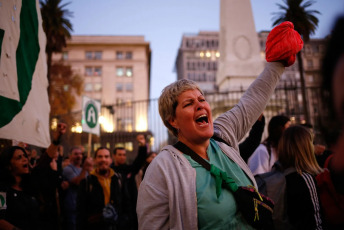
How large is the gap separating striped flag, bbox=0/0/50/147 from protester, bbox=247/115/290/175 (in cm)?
264

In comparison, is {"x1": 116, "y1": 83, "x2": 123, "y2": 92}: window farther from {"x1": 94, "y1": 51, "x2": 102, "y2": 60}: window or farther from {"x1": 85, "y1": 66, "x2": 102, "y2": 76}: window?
{"x1": 94, "y1": 51, "x2": 102, "y2": 60}: window

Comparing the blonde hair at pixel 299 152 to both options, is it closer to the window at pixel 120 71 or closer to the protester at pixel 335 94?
the protester at pixel 335 94

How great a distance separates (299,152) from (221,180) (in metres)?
1.29

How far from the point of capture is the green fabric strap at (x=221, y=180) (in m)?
1.55

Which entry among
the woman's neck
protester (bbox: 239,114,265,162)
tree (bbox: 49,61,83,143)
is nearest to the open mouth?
the woman's neck

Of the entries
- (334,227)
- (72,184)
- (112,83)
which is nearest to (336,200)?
(334,227)

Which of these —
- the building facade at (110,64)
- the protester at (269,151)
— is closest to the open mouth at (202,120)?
the protester at (269,151)

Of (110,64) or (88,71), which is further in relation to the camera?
(110,64)

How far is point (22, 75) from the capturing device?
9.59 feet

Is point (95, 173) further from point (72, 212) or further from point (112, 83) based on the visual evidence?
point (112, 83)

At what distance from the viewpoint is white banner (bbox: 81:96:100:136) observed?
604 cm

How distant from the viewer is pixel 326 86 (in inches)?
25.2

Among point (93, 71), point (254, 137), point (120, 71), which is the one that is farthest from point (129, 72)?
point (254, 137)

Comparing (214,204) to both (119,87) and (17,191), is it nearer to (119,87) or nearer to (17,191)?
(17,191)
